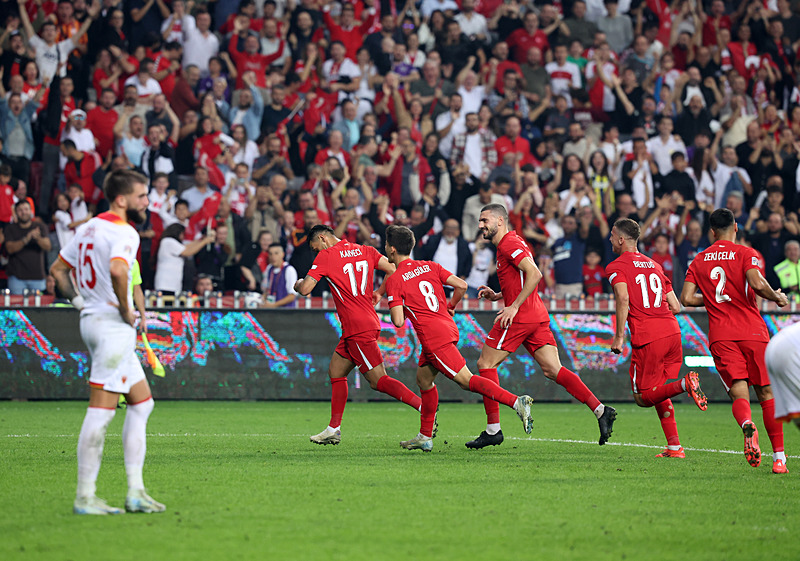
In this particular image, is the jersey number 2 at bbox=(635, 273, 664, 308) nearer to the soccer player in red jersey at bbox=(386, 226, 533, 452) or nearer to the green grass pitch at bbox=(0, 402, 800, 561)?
the green grass pitch at bbox=(0, 402, 800, 561)

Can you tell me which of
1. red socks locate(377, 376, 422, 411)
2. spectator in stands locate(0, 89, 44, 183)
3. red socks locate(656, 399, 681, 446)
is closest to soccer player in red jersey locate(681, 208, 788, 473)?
red socks locate(656, 399, 681, 446)

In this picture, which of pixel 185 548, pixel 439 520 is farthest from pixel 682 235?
pixel 185 548

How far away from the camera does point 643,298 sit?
381 inches

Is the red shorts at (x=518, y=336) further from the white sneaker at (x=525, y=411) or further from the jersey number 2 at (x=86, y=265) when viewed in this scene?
the jersey number 2 at (x=86, y=265)

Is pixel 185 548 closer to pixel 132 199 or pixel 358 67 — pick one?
pixel 132 199

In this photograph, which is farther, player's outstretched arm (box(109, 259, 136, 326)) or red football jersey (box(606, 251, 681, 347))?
red football jersey (box(606, 251, 681, 347))

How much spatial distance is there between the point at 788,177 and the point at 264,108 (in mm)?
10095

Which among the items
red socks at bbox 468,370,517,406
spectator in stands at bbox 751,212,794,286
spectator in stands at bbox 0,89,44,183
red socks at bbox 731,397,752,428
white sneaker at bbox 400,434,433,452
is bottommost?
white sneaker at bbox 400,434,433,452

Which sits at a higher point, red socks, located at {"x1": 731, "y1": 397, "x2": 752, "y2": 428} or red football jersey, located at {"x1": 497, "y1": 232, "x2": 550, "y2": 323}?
red football jersey, located at {"x1": 497, "y1": 232, "x2": 550, "y2": 323}

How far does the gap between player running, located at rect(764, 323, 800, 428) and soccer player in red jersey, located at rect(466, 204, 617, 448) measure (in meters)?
4.34

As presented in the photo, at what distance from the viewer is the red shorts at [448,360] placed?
9.53 metres

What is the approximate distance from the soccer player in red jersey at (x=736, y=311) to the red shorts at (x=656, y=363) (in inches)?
30.1

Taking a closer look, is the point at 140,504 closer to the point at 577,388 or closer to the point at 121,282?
the point at 121,282

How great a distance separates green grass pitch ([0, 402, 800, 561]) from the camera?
5250mm
